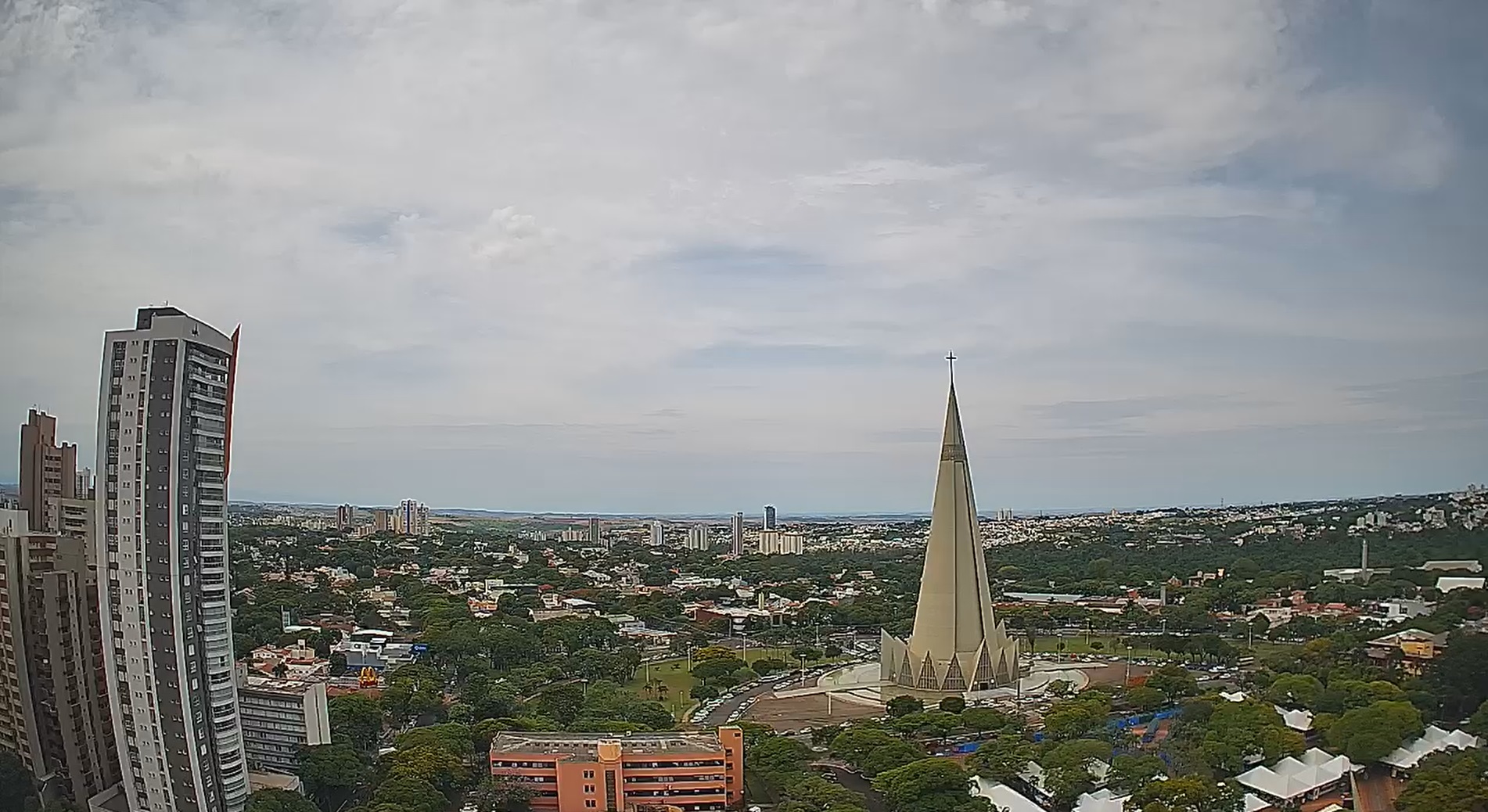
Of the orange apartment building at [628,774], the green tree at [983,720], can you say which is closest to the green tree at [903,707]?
the green tree at [983,720]

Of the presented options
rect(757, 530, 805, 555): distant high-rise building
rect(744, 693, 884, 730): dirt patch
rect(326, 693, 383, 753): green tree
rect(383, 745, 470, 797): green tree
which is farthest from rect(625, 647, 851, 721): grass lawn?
rect(757, 530, 805, 555): distant high-rise building

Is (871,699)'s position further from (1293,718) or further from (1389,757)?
(1389,757)

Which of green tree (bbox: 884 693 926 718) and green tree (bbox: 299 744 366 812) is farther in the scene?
green tree (bbox: 884 693 926 718)

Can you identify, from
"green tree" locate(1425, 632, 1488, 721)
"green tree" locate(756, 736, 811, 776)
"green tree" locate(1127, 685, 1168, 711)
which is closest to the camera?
"green tree" locate(1425, 632, 1488, 721)

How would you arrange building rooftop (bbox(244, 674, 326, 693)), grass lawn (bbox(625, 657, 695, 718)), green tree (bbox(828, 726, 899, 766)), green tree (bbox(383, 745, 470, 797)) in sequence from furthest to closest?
1. grass lawn (bbox(625, 657, 695, 718))
2. green tree (bbox(828, 726, 899, 766))
3. building rooftop (bbox(244, 674, 326, 693))
4. green tree (bbox(383, 745, 470, 797))

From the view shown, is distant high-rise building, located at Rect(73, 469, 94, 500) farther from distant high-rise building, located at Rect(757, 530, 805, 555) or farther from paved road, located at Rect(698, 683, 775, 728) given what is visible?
distant high-rise building, located at Rect(757, 530, 805, 555)

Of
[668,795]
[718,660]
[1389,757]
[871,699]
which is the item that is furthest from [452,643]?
[1389,757]

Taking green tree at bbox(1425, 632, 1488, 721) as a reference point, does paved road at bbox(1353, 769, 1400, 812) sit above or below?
below

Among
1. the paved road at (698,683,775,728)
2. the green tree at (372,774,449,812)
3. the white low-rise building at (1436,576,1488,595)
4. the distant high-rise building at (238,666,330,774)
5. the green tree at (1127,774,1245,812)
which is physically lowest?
the paved road at (698,683,775,728)

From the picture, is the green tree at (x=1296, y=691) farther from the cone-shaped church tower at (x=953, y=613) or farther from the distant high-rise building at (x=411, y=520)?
the distant high-rise building at (x=411, y=520)
